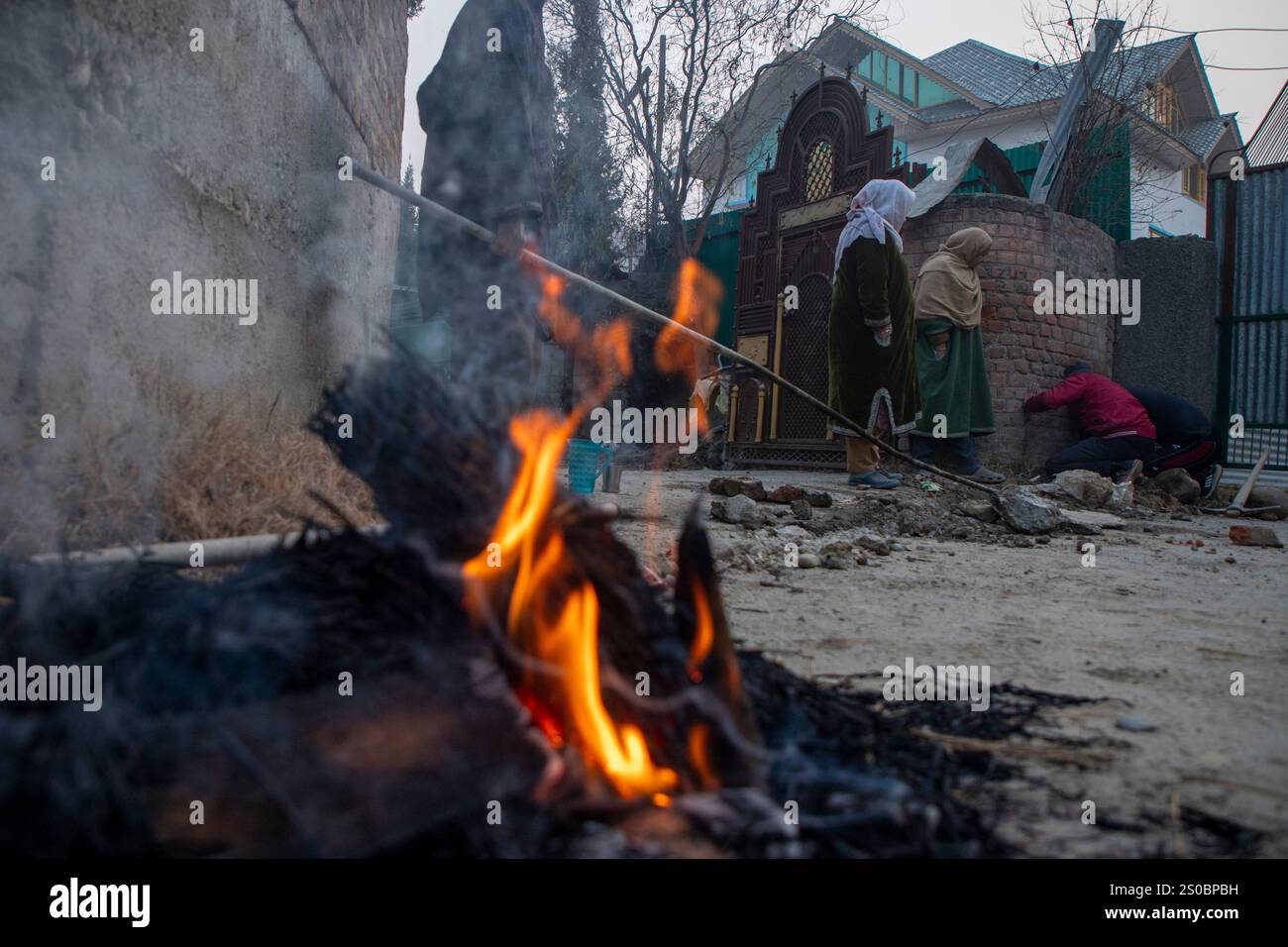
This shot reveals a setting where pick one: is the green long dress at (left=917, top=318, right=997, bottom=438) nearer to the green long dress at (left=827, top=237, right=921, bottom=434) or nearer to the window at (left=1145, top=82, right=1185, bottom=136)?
A: the green long dress at (left=827, top=237, right=921, bottom=434)

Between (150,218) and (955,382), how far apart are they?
7525 mm

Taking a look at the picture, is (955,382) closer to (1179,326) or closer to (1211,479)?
(1211,479)

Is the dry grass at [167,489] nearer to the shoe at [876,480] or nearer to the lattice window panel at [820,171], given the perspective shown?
the shoe at [876,480]

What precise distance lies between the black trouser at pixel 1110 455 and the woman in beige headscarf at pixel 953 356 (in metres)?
1.02

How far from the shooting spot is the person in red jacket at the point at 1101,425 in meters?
8.34

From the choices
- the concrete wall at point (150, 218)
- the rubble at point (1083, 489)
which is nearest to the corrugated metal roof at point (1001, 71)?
the rubble at point (1083, 489)

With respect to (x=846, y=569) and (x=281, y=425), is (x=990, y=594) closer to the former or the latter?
(x=846, y=569)

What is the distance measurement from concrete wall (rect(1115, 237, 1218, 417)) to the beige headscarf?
2.96 m

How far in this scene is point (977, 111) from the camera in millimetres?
22781

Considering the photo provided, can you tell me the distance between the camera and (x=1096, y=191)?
493 inches

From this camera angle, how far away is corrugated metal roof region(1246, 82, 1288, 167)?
987 centimetres

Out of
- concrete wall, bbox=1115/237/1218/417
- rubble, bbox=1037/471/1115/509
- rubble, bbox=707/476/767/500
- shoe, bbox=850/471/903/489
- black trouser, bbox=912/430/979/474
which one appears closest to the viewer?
rubble, bbox=707/476/767/500

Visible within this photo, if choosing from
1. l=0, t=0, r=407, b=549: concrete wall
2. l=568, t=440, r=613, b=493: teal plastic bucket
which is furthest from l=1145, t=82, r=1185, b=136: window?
l=0, t=0, r=407, b=549: concrete wall
